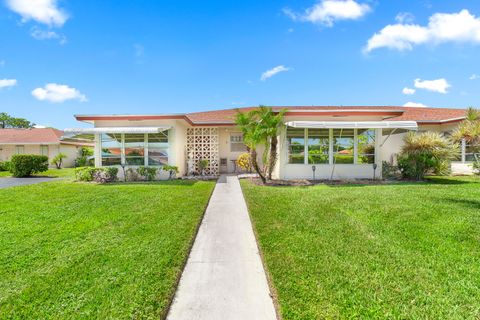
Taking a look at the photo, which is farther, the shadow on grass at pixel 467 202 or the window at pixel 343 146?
the window at pixel 343 146

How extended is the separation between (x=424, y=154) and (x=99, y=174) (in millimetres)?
20666

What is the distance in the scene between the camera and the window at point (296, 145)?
16.1 meters

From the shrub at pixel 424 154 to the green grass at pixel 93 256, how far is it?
1381 cm

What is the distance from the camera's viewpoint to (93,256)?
5.20 meters

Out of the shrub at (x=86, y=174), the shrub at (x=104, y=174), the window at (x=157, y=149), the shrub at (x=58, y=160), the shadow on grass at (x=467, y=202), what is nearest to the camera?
the shadow on grass at (x=467, y=202)

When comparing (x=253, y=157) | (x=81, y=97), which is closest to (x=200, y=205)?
(x=253, y=157)

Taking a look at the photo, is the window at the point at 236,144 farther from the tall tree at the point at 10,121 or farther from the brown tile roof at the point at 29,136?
the tall tree at the point at 10,121

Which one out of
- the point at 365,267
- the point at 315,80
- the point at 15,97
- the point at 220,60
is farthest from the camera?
the point at 15,97

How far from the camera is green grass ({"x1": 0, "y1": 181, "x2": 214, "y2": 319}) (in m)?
3.63

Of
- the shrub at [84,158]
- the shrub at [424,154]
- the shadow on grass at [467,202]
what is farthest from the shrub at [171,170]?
the shrub at [84,158]

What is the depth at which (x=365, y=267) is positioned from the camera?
470 centimetres

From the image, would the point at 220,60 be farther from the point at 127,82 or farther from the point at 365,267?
the point at 365,267

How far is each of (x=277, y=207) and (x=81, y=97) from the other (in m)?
29.0

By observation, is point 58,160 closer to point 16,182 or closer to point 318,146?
point 16,182
